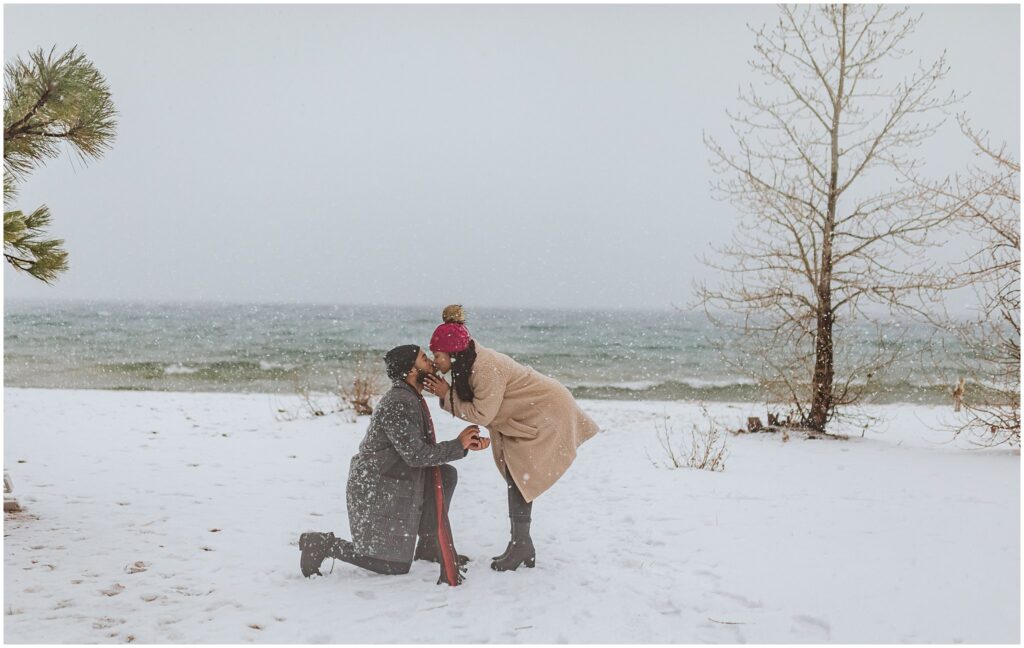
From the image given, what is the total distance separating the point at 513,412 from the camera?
4543 millimetres

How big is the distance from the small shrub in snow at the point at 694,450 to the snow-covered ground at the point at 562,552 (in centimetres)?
25

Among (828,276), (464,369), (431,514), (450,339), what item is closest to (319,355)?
(828,276)

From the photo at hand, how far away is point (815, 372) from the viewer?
10.6 m

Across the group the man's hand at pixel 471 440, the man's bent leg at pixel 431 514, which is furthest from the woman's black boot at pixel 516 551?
the man's hand at pixel 471 440

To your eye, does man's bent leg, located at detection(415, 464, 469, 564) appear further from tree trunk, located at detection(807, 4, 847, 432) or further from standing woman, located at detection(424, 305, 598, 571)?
tree trunk, located at detection(807, 4, 847, 432)

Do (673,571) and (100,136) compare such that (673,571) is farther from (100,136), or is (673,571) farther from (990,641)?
(100,136)

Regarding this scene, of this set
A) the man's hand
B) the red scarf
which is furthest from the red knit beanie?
the man's hand

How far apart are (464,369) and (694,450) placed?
5150mm

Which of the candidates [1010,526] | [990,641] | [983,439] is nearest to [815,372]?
[983,439]

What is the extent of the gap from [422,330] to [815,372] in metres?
30.5

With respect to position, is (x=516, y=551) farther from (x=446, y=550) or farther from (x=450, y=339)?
(x=450, y=339)

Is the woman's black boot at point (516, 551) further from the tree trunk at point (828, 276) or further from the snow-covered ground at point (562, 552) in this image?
the tree trunk at point (828, 276)

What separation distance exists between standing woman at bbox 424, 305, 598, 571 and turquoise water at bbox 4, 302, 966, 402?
7.07 meters

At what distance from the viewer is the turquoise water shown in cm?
2277
